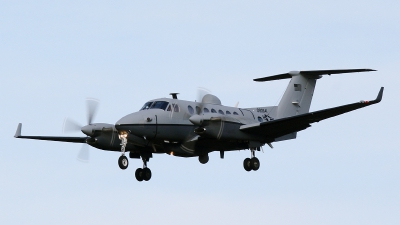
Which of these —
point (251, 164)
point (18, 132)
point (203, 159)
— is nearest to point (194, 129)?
point (203, 159)

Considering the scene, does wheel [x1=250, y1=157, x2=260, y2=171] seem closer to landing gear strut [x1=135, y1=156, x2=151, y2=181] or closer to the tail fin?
the tail fin

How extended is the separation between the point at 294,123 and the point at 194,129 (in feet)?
14.5

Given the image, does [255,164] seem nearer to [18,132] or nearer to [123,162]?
[123,162]

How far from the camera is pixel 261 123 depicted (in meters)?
36.8

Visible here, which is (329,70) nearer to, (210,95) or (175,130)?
(210,95)

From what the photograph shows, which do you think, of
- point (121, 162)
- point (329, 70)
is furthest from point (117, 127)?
point (329, 70)

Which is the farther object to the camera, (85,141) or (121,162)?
(85,141)

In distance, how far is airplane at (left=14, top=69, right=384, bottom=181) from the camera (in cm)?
3569

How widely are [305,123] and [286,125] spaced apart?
846mm

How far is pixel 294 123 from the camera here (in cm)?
3694

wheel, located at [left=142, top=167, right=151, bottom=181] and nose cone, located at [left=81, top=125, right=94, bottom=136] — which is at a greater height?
nose cone, located at [left=81, top=125, right=94, bottom=136]

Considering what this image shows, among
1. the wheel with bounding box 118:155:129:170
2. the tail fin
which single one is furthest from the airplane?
the tail fin

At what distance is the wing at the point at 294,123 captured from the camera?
3555 cm

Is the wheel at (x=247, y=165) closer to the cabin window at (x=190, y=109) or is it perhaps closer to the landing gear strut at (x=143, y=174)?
the cabin window at (x=190, y=109)
